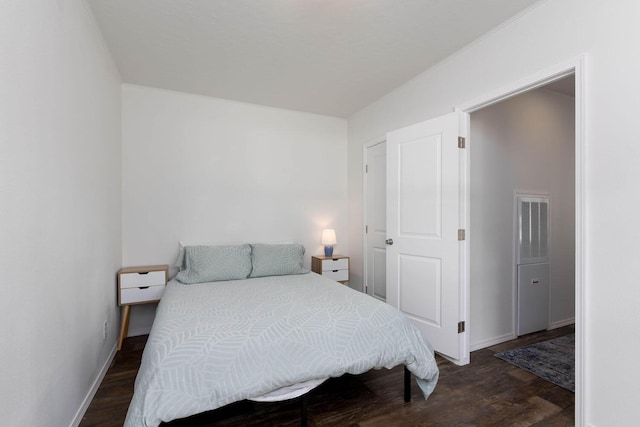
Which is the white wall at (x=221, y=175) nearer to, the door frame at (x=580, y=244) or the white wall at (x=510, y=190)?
the white wall at (x=510, y=190)

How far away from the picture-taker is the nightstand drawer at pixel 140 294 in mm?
2820

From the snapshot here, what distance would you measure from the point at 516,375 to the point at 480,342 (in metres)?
0.50

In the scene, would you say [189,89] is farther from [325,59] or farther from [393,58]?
[393,58]

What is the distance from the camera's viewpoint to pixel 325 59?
2.66 m

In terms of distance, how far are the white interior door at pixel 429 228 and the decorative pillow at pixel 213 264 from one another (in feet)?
4.96

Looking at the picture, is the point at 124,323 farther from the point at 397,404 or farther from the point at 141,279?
the point at 397,404

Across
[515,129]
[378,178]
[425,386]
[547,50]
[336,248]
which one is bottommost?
[425,386]

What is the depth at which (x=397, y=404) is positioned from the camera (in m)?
1.96

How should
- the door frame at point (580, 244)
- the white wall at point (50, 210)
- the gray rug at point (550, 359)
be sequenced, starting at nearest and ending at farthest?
the white wall at point (50, 210), the door frame at point (580, 244), the gray rug at point (550, 359)

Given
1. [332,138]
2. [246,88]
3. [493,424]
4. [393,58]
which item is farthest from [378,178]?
[493,424]

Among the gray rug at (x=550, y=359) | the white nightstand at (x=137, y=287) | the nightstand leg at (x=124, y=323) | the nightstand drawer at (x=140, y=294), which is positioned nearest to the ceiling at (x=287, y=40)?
the white nightstand at (x=137, y=287)

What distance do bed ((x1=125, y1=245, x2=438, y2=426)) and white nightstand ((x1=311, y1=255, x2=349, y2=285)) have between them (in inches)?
52.1

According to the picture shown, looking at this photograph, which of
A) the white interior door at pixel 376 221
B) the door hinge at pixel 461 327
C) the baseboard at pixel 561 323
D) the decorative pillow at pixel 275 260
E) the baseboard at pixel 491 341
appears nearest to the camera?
the door hinge at pixel 461 327

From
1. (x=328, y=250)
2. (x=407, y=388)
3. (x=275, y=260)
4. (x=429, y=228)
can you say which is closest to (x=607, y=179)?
(x=429, y=228)
